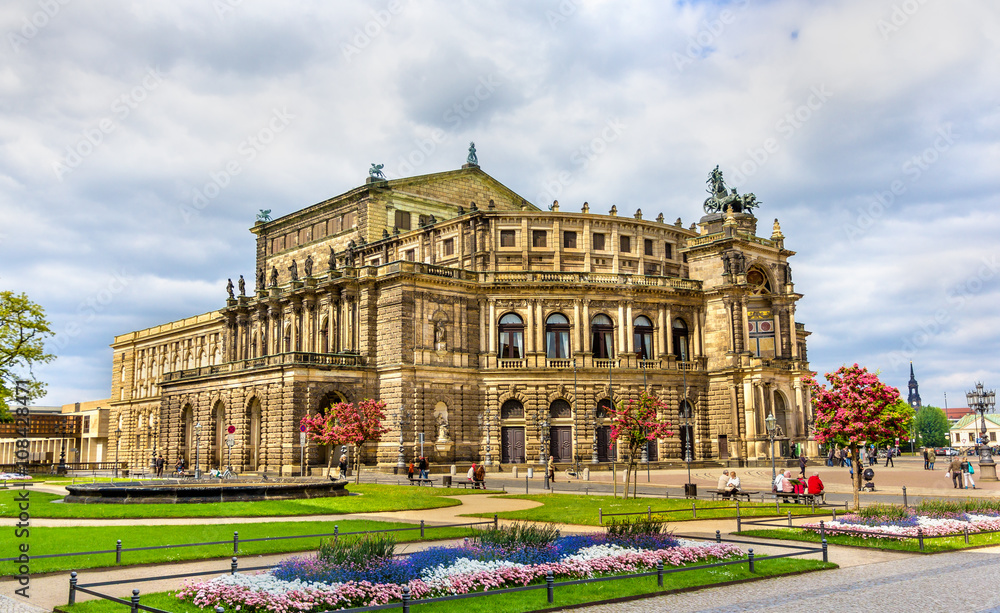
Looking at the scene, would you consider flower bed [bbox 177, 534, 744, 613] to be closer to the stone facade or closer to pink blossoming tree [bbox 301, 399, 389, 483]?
pink blossoming tree [bbox 301, 399, 389, 483]

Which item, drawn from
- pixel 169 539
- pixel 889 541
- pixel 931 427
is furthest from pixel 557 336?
pixel 931 427

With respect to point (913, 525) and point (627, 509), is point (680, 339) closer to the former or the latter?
point (627, 509)

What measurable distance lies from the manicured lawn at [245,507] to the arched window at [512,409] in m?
27.6

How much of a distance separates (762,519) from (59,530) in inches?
872

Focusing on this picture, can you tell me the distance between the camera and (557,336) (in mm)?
68938

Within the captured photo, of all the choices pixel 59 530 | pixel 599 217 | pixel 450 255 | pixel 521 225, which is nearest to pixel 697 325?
pixel 599 217

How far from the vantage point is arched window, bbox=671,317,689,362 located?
72.4 m

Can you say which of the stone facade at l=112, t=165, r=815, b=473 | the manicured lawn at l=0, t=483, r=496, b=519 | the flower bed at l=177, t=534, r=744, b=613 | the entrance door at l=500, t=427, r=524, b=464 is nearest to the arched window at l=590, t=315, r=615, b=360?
the stone facade at l=112, t=165, r=815, b=473

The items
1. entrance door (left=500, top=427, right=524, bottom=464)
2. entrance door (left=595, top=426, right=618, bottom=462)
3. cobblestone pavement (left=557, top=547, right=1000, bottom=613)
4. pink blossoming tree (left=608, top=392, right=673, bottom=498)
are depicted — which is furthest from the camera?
entrance door (left=595, top=426, right=618, bottom=462)

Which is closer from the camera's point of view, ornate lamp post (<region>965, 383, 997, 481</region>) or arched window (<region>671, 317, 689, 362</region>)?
ornate lamp post (<region>965, 383, 997, 481</region>)

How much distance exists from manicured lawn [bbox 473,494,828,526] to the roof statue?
A: 149 feet

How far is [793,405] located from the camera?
72875 mm

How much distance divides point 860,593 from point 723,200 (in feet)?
210

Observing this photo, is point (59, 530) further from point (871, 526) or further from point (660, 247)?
point (660, 247)
